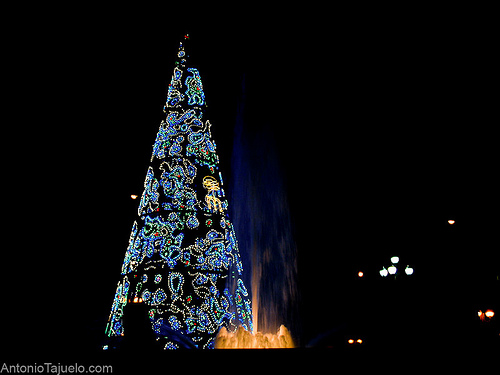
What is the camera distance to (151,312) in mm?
8109

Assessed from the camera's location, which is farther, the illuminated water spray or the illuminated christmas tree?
the illuminated water spray

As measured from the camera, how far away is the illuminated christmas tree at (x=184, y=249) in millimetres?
8227

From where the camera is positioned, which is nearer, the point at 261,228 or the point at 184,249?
the point at 184,249

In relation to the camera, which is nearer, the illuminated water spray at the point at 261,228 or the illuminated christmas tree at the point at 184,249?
the illuminated christmas tree at the point at 184,249

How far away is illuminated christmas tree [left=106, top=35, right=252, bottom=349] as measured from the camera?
8.23 meters

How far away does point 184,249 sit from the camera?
862cm
